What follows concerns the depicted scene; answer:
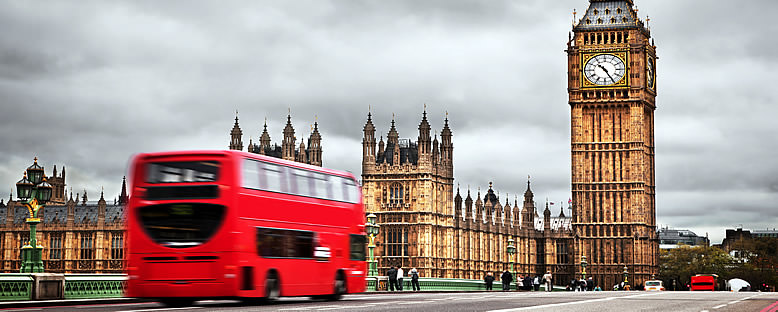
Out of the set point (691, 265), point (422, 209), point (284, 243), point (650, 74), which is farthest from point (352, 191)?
point (691, 265)

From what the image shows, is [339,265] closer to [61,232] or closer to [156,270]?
[156,270]

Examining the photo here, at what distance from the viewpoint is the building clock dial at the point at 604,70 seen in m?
96.6

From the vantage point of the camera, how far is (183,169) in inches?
819

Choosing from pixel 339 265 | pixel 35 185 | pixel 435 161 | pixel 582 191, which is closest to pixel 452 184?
pixel 435 161

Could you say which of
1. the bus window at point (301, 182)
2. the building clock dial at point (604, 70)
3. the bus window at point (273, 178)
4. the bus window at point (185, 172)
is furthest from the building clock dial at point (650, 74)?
the bus window at point (185, 172)

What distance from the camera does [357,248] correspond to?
26109 millimetres

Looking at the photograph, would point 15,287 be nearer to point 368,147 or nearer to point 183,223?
point 183,223

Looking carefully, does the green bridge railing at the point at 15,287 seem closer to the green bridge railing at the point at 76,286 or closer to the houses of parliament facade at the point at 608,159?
the green bridge railing at the point at 76,286

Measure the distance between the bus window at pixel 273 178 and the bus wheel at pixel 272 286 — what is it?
5.91ft

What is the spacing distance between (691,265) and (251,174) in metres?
117

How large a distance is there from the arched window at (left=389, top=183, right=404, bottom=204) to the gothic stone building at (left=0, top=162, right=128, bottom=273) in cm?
2538

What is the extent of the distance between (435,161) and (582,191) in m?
20.0

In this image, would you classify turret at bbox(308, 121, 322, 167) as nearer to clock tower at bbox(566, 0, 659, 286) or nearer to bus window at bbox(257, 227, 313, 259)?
clock tower at bbox(566, 0, 659, 286)

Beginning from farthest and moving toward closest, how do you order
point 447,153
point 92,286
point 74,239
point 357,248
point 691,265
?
1. point 691,265
2. point 74,239
3. point 447,153
4. point 92,286
5. point 357,248
